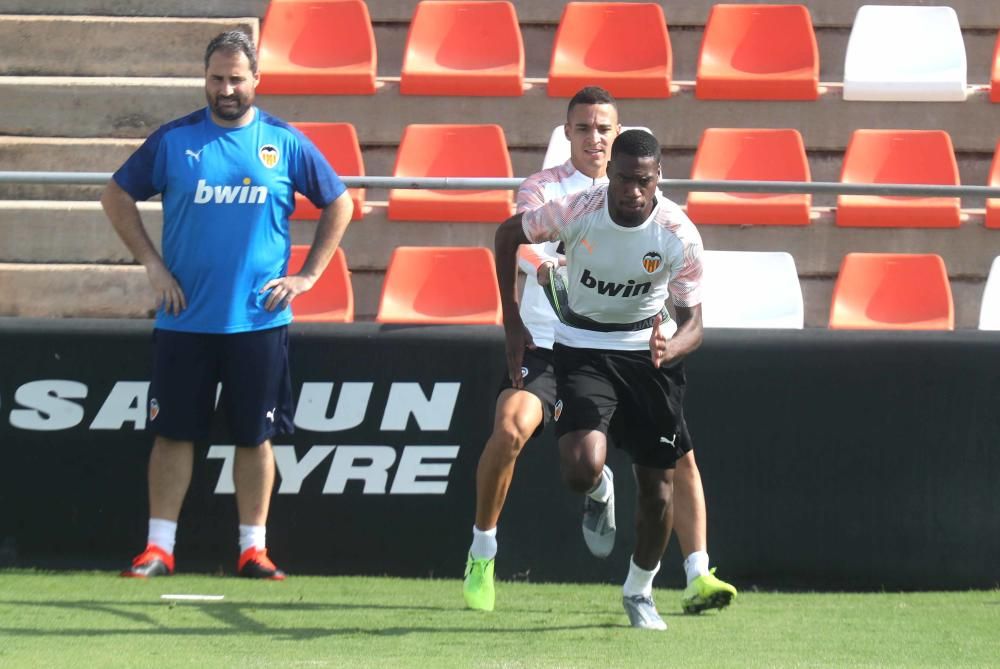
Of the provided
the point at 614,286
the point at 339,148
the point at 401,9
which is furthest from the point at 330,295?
the point at 401,9

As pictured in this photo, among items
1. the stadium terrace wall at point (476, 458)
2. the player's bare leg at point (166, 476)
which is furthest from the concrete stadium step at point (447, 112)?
the player's bare leg at point (166, 476)

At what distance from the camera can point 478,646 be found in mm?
4703

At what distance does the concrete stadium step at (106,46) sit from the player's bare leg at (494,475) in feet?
14.6

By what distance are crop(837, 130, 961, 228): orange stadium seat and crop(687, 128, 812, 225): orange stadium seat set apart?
281 millimetres

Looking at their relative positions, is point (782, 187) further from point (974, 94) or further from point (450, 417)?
point (974, 94)

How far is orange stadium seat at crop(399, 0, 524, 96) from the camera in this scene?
28.8 ft

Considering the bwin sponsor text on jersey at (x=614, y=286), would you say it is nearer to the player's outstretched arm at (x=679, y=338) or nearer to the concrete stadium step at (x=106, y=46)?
the player's outstretched arm at (x=679, y=338)

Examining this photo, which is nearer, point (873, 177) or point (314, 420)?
point (314, 420)

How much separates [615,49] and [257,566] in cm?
434

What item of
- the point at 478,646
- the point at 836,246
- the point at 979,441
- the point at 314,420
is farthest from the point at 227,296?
the point at 836,246

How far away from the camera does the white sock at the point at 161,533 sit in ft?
19.6

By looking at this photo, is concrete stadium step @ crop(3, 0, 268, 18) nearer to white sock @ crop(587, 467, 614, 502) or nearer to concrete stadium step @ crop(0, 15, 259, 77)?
concrete stadium step @ crop(0, 15, 259, 77)

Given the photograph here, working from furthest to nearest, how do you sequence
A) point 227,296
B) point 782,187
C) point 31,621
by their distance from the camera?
point 782,187 → point 227,296 → point 31,621

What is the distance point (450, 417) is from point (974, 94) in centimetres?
454
